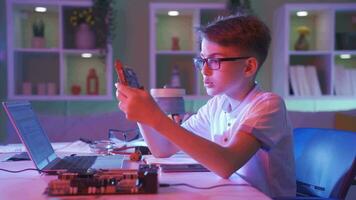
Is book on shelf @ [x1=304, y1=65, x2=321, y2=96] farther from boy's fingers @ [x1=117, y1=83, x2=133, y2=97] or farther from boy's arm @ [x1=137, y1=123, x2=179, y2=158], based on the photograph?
boy's fingers @ [x1=117, y1=83, x2=133, y2=97]

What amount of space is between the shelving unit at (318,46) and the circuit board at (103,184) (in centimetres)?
273

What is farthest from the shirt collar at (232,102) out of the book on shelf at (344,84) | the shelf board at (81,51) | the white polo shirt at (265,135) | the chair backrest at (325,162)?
the book on shelf at (344,84)

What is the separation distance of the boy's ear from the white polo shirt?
82mm

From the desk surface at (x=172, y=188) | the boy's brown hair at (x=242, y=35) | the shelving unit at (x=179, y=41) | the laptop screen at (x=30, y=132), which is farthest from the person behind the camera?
the shelving unit at (x=179, y=41)

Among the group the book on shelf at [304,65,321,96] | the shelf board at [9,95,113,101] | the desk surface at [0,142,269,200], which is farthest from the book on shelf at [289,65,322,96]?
the desk surface at [0,142,269,200]

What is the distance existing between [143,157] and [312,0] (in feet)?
9.66

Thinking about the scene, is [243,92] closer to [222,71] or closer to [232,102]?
[232,102]

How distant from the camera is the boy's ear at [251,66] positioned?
133 centimetres

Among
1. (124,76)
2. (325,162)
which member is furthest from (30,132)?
(325,162)

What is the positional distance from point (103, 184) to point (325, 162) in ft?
2.79

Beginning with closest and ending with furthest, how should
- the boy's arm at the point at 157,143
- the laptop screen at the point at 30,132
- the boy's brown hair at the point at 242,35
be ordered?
the laptop screen at the point at 30,132 → the boy's brown hair at the point at 242,35 → the boy's arm at the point at 157,143

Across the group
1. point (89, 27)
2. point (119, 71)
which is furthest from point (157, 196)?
point (89, 27)

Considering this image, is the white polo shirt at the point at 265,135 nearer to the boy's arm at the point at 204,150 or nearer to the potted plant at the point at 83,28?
the boy's arm at the point at 204,150

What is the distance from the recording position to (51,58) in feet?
11.9
